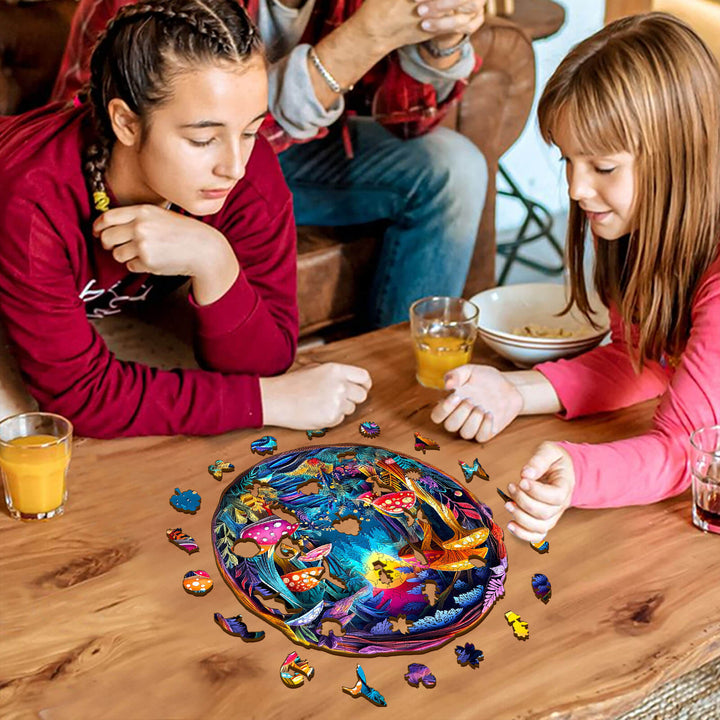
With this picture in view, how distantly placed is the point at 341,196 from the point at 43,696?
1.39m

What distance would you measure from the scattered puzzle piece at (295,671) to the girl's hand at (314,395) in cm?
45

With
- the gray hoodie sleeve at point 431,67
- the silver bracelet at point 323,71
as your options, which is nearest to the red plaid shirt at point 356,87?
the gray hoodie sleeve at point 431,67

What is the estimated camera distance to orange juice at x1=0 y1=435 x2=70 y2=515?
3.91ft

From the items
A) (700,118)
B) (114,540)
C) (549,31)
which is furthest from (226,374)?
(549,31)

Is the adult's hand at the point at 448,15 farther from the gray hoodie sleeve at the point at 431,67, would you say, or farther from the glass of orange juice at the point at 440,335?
the glass of orange juice at the point at 440,335

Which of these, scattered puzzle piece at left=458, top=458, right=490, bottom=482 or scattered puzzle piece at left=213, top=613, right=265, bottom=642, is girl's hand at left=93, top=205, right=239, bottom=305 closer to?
scattered puzzle piece at left=458, top=458, right=490, bottom=482

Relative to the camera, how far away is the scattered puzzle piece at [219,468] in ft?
4.24

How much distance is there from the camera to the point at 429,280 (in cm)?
219

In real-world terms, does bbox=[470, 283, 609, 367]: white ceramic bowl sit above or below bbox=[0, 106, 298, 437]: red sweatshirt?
below

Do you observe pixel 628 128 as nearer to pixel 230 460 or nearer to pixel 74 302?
pixel 230 460

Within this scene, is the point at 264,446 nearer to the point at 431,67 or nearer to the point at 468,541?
the point at 468,541

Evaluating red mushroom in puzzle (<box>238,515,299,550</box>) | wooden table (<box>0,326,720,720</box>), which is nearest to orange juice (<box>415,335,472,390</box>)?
wooden table (<box>0,326,720,720</box>)

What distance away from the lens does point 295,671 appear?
979 millimetres

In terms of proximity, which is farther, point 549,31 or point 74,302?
point 549,31
